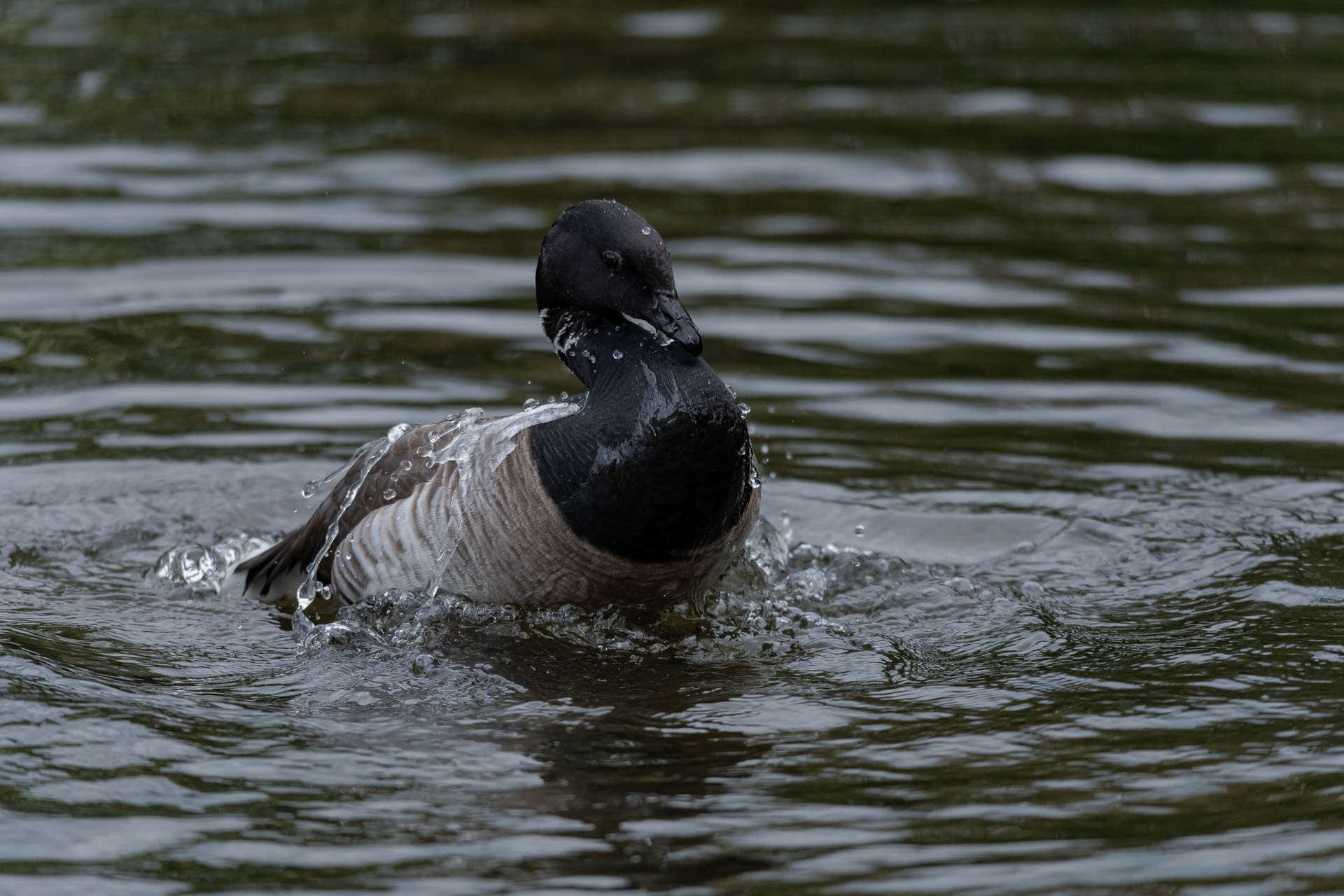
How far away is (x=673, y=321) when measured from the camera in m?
6.84

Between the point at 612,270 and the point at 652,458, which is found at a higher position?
the point at 612,270

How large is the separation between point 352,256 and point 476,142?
258 centimetres

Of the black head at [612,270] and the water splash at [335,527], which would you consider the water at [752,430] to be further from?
the black head at [612,270]

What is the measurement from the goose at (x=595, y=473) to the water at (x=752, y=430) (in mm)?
244

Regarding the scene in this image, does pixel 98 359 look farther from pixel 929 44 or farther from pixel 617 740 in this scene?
pixel 929 44

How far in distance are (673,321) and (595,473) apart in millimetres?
652

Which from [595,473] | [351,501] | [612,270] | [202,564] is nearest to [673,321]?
[612,270]

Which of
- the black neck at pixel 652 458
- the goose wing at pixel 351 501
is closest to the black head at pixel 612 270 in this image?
the black neck at pixel 652 458

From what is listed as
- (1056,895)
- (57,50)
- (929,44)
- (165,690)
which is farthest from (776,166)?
(1056,895)

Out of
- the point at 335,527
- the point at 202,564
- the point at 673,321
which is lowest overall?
the point at 202,564

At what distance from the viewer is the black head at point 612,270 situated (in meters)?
6.92

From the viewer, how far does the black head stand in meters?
6.92

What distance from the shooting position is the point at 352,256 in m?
12.3

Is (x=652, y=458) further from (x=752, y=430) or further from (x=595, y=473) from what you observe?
(x=752, y=430)
